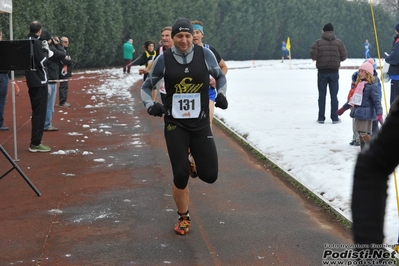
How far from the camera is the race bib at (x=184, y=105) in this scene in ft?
20.0

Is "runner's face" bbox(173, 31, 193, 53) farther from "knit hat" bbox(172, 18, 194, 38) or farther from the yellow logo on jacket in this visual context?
the yellow logo on jacket

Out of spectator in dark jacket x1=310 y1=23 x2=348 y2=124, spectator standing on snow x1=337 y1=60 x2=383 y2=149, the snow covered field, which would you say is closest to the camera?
the snow covered field

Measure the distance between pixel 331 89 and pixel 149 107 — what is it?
823cm

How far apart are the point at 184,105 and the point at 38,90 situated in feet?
17.4

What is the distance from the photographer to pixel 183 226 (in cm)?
624

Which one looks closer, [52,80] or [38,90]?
[38,90]

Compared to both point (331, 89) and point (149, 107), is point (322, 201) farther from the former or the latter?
point (331, 89)

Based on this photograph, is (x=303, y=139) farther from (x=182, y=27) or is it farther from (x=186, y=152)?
(x=182, y=27)

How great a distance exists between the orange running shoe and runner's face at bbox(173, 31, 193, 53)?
157 centimetres

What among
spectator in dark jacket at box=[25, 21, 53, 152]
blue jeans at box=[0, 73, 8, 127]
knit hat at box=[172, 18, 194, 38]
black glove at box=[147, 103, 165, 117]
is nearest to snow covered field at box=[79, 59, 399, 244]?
black glove at box=[147, 103, 165, 117]

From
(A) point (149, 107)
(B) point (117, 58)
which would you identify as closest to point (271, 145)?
(A) point (149, 107)

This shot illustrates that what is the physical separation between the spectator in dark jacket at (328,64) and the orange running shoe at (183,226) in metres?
8.00

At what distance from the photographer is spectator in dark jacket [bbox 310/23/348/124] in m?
13.7

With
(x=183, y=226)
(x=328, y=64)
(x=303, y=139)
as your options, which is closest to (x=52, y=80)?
(x=303, y=139)
